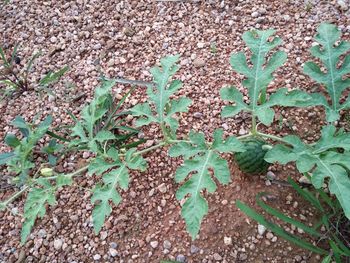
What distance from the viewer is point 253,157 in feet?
6.95

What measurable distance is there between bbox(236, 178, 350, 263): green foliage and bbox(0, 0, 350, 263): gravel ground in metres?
0.08

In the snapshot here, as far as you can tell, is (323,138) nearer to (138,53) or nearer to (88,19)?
(138,53)

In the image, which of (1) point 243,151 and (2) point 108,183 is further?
(2) point 108,183

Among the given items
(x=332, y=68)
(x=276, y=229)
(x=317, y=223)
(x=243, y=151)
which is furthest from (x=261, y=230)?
(x=332, y=68)

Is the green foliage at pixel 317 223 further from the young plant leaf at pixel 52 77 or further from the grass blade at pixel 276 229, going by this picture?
the young plant leaf at pixel 52 77

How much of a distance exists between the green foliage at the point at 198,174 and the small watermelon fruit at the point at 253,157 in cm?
23

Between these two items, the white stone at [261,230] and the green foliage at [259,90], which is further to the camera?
the white stone at [261,230]

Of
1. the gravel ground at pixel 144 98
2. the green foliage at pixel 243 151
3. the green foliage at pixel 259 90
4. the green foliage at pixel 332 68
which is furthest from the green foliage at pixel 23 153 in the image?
the green foliage at pixel 332 68

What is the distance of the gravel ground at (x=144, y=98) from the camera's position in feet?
7.38

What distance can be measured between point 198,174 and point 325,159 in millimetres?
488

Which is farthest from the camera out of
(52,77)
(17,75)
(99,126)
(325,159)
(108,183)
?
(17,75)

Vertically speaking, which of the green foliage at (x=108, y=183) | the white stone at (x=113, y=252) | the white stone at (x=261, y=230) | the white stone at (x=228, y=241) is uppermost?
the green foliage at (x=108, y=183)

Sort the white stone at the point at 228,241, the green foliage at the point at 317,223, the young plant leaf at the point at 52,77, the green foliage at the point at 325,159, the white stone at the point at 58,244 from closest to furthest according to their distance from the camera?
the green foliage at the point at 325,159
the green foliage at the point at 317,223
the white stone at the point at 228,241
the white stone at the point at 58,244
the young plant leaf at the point at 52,77

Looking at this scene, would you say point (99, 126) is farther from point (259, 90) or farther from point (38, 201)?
point (259, 90)
